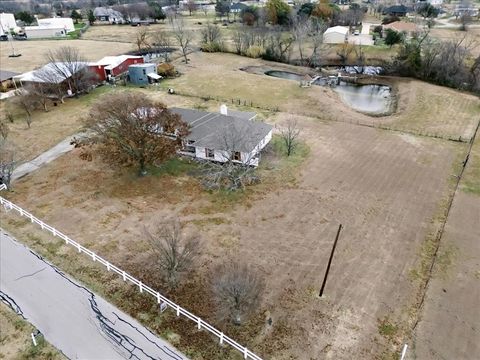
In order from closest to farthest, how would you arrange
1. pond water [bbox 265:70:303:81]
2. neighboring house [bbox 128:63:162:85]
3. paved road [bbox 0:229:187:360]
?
Result: paved road [bbox 0:229:187:360]
neighboring house [bbox 128:63:162:85]
pond water [bbox 265:70:303:81]

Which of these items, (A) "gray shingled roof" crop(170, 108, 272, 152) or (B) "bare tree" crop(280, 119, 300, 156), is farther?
(B) "bare tree" crop(280, 119, 300, 156)

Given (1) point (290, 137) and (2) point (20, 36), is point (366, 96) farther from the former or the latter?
(2) point (20, 36)

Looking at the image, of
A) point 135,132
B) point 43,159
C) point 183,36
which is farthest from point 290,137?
point 183,36

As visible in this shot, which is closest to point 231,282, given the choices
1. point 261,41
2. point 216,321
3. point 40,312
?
point 216,321

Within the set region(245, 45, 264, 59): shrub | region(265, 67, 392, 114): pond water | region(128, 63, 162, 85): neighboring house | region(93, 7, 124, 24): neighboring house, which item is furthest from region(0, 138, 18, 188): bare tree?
region(93, 7, 124, 24): neighboring house

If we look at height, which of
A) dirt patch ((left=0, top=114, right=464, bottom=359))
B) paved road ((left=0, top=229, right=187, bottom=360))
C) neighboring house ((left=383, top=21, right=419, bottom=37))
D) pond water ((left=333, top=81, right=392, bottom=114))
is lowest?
pond water ((left=333, top=81, right=392, bottom=114))

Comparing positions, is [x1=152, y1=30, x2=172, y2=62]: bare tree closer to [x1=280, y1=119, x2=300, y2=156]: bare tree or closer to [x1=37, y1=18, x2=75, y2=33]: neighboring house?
[x1=37, y1=18, x2=75, y2=33]: neighboring house

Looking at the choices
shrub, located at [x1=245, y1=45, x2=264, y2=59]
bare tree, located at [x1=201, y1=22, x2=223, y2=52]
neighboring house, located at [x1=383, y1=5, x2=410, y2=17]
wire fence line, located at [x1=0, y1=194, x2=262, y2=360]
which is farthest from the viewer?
neighboring house, located at [x1=383, y1=5, x2=410, y2=17]
